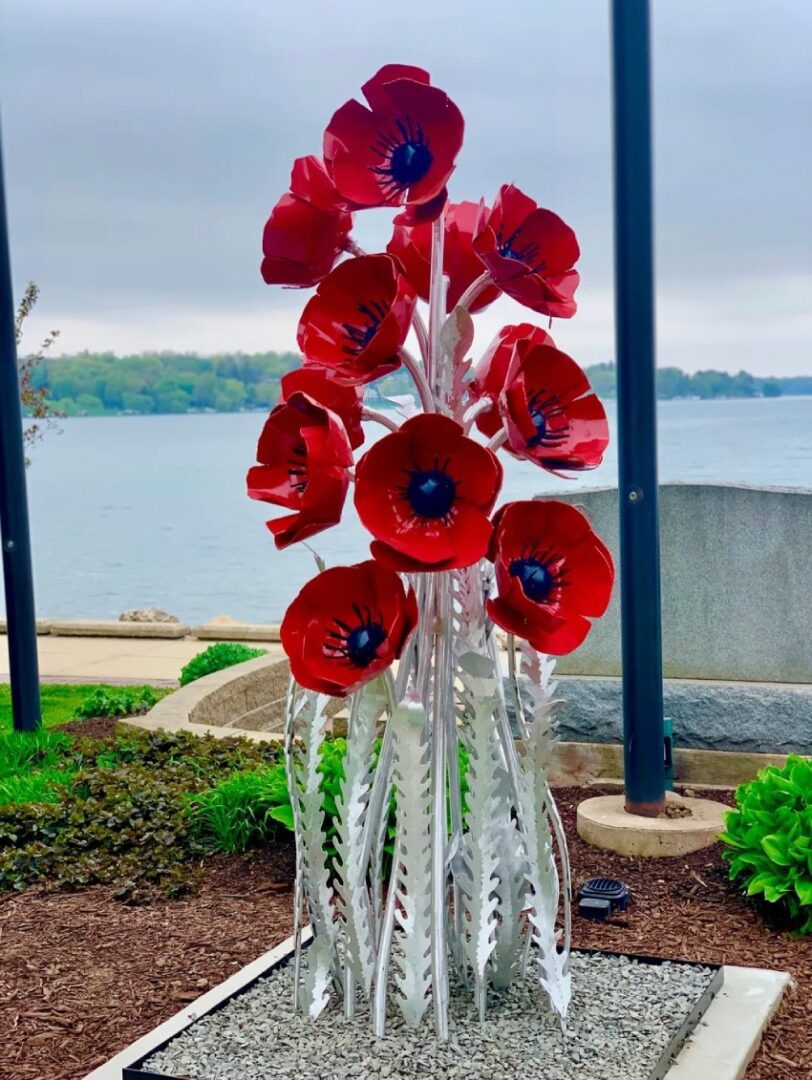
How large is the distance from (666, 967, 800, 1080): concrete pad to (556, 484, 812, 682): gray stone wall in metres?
2.40

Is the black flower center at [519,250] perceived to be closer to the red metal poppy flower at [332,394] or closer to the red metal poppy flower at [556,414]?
the red metal poppy flower at [556,414]

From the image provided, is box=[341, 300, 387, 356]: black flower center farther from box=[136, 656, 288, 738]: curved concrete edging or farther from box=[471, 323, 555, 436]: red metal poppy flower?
box=[136, 656, 288, 738]: curved concrete edging

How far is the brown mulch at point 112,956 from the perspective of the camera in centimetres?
319

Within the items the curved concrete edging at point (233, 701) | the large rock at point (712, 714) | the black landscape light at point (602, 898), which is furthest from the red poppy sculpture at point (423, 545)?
the curved concrete edging at point (233, 701)

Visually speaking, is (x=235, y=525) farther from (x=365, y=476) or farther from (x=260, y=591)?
(x=365, y=476)

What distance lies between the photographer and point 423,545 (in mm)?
2461

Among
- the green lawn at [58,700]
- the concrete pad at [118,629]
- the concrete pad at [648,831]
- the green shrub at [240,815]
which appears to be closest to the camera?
the concrete pad at [648,831]

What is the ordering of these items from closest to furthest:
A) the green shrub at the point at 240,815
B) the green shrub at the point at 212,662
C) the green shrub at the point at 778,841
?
the green shrub at the point at 778,841 < the green shrub at the point at 240,815 < the green shrub at the point at 212,662

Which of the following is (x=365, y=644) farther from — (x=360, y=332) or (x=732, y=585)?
(x=732, y=585)

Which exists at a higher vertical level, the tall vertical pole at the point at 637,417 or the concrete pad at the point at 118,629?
the tall vertical pole at the point at 637,417

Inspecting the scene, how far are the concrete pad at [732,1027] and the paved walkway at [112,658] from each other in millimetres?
6672

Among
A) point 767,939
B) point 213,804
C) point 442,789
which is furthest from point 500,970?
point 213,804

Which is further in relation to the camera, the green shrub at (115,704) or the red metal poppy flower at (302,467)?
the green shrub at (115,704)

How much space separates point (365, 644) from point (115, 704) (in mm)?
5511
